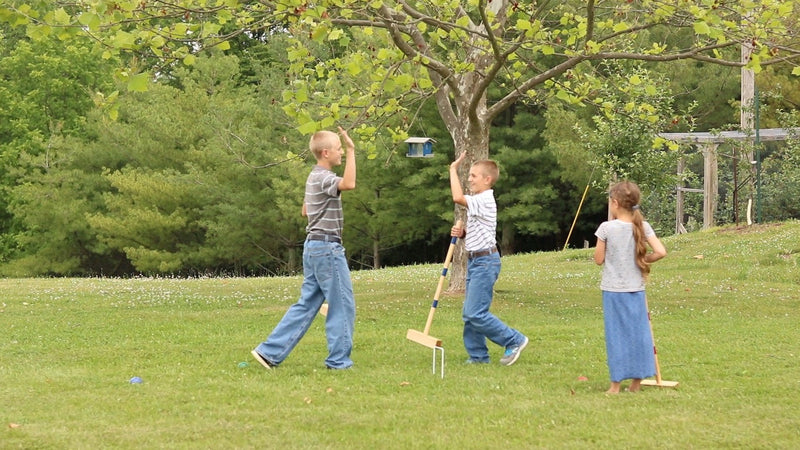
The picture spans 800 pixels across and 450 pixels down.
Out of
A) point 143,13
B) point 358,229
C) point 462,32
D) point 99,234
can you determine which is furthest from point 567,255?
point 99,234

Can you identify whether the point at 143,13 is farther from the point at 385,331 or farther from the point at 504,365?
the point at 504,365

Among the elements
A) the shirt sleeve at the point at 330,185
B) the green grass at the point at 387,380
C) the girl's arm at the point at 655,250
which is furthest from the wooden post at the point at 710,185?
the shirt sleeve at the point at 330,185

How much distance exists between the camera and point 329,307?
27.6 ft

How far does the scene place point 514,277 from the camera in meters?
19.4

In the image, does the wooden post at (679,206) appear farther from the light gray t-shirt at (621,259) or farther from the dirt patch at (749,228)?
the light gray t-shirt at (621,259)

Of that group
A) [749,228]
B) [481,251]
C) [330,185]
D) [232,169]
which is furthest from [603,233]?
[232,169]

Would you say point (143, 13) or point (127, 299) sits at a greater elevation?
point (143, 13)

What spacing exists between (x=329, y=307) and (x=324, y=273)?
0.31 meters

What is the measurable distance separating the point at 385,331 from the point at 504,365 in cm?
274

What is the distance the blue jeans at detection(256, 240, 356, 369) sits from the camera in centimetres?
832

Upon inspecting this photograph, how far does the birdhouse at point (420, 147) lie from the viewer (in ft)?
45.6

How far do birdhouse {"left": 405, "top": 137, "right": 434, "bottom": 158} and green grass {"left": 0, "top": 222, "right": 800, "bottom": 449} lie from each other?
80.0 inches

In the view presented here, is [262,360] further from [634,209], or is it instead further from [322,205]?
[634,209]

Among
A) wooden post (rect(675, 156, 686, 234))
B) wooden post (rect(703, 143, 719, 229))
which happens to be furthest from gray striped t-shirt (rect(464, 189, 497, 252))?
wooden post (rect(675, 156, 686, 234))
